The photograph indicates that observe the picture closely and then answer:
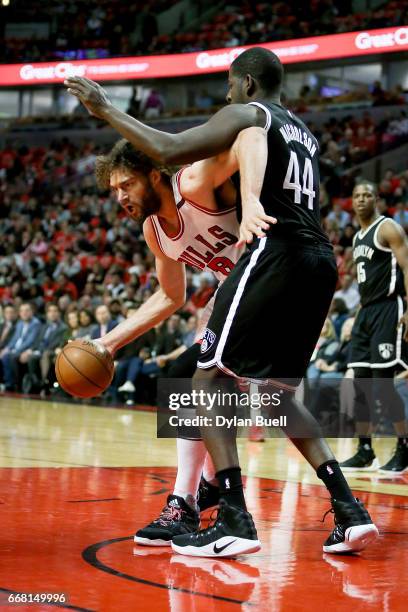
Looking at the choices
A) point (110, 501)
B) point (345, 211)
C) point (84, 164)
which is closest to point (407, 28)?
point (345, 211)

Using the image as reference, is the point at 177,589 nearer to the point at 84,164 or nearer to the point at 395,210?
the point at 395,210

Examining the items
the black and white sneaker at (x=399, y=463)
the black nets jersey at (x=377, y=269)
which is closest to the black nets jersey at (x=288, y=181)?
the black nets jersey at (x=377, y=269)

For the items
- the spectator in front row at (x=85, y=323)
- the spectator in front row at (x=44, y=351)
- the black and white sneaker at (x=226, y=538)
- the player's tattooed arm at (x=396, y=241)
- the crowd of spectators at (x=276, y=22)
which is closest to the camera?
the black and white sneaker at (x=226, y=538)

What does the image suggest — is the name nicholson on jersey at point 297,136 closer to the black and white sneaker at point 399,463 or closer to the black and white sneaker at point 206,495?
the black and white sneaker at point 206,495

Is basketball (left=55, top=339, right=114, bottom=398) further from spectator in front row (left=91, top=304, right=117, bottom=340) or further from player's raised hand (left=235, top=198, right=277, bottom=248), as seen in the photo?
spectator in front row (left=91, top=304, right=117, bottom=340)

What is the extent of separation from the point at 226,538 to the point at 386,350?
3.45 metres

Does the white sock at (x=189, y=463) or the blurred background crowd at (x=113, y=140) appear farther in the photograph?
the blurred background crowd at (x=113, y=140)

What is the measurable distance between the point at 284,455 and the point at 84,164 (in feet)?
59.1

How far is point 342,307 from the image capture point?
1055 centimetres

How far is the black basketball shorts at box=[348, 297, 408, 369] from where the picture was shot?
6.64 metres

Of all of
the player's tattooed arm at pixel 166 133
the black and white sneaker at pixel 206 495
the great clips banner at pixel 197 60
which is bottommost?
the black and white sneaker at pixel 206 495

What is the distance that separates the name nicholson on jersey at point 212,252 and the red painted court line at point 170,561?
122 cm

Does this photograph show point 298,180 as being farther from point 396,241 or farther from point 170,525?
point 396,241

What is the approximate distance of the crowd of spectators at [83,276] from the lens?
12297 mm
